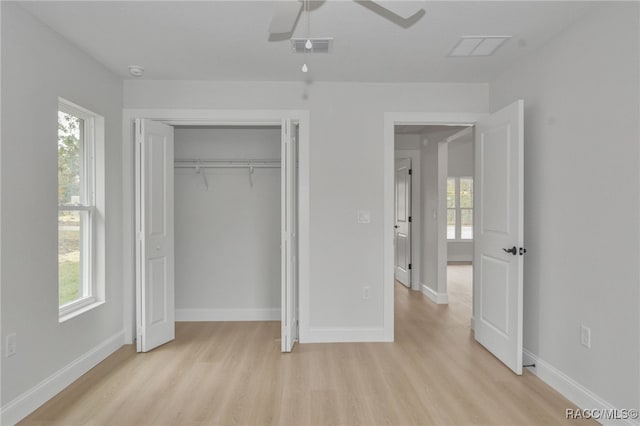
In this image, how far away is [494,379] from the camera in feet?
9.52

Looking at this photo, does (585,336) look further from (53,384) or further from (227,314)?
(53,384)

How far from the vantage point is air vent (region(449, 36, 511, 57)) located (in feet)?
9.18

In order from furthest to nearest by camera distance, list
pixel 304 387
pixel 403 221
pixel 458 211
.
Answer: pixel 458 211 → pixel 403 221 → pixel 304 387

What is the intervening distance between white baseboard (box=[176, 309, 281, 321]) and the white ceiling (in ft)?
8.41

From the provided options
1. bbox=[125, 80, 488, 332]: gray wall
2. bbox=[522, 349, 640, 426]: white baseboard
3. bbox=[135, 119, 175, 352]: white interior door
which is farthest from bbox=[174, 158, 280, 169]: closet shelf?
bbox=[522, 349, 640, 426]: white baseboard

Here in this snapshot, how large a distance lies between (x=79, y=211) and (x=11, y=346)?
1203 millimetres

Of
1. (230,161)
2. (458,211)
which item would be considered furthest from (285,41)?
(458,211)

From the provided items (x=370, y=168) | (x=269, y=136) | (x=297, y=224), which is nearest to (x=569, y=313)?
(x=370, y=168)

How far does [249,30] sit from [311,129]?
124 cm

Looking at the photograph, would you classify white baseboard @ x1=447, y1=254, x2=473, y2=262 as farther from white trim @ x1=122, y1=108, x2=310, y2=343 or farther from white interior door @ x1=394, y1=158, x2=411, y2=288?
white trim @ x1=122, y1=108, x2=310, y2=343

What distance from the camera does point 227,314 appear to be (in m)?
4.46

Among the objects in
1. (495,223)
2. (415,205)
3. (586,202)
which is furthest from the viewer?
(415,205)

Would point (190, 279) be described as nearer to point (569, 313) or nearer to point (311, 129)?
point (311, 129)

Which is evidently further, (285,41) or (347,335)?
(347,335)
